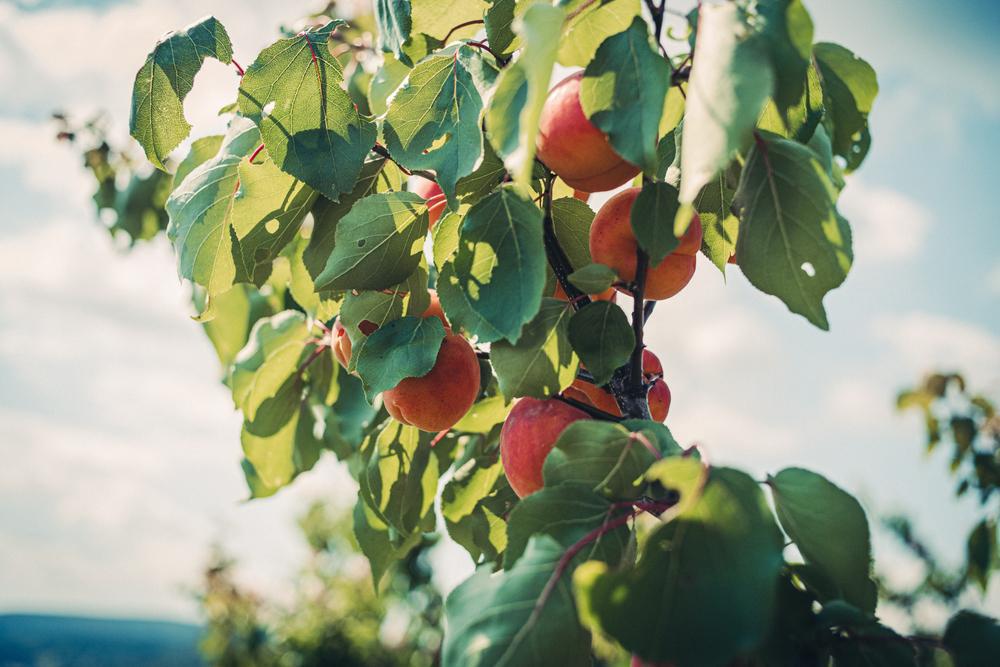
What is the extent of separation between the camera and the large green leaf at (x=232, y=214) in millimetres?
822

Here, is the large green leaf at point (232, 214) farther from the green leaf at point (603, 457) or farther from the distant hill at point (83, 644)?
the distant hill at point (83, 644)

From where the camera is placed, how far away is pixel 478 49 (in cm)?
75

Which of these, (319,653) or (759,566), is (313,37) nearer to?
(759,566)

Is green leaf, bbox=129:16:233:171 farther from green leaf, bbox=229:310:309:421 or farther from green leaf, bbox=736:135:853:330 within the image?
green leaf, bbox=736:135:853:330

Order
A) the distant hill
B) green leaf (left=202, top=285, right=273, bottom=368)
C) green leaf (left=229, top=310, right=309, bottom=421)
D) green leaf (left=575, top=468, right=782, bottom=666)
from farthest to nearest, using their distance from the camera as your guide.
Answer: the distant hill → green leaf (left=202, top=285, right=273, bottom=368) → green leaf (left=229, top=310, right=309, bottom=421) → green leaf (left=575, top=468, right=782, bottom=666)

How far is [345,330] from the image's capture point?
33.6 inches

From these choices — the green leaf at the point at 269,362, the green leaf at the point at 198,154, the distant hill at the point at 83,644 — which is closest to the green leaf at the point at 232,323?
the green leaf at the point at 269,362

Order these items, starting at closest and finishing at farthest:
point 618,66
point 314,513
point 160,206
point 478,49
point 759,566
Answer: point 759,566
point 618,66
point 478,49
point 160,206
point 314,513

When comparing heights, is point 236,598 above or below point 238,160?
below

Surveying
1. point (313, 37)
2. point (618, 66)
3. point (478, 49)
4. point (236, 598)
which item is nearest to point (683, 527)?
point (618, 66)

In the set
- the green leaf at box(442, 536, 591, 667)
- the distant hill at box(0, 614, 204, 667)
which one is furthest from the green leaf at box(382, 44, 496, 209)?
the distant hill at box(0, 614, 204, 667)

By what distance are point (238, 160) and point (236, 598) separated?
283 inches

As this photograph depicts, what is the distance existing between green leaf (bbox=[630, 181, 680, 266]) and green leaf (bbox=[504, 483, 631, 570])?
199mm

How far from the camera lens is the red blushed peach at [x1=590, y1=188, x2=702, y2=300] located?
71 centimetres
